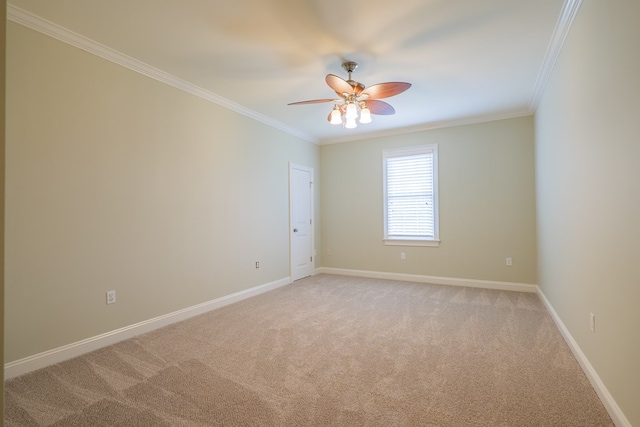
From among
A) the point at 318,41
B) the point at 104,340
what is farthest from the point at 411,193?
the point at 104,340

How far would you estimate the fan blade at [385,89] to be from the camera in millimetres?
2853

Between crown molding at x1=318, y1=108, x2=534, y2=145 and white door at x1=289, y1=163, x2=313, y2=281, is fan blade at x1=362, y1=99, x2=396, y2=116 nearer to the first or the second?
crown molding at x1=318, y1=108, x2=534, y2=145

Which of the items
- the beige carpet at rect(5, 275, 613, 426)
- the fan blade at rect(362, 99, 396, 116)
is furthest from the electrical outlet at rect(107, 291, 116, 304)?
the fan blade at rect(362, 99, 396, 116)

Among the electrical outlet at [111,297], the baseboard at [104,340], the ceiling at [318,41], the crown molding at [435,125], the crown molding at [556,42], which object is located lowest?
the baseboard at [104,340]

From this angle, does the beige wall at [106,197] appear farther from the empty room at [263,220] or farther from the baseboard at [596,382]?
the baseboard at [596,382]

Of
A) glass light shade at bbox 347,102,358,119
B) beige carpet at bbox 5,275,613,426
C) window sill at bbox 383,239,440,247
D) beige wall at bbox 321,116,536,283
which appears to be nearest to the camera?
beige carpet at bbox 5,275,613,426

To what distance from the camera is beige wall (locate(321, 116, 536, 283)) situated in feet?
15.3

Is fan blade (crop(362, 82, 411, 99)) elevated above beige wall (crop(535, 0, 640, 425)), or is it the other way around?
fan blade (crop(362, 82, 411, 99))

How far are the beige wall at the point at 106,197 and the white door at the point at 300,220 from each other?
1.15 meters

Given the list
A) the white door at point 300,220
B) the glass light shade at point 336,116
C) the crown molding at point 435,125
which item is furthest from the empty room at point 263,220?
the white door at point 300,220

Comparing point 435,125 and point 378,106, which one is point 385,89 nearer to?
point 378,106

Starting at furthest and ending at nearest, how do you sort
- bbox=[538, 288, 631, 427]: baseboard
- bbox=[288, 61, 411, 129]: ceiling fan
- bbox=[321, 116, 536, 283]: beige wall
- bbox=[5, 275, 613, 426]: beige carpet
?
bbox=[321, 116, 536, 283]: beige wall < bbox=[288, 61, 411, 129]: ceiling fan < bbox=[5, 275, 613, 426]: beige carpet < bbox=[538, 288, 631, 427]: baseboard

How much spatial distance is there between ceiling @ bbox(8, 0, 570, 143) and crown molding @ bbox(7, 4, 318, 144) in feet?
0.05

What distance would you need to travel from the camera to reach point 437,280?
5230mm
